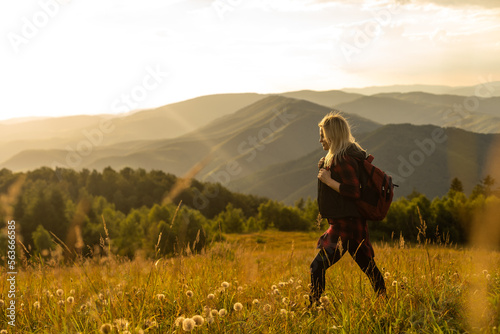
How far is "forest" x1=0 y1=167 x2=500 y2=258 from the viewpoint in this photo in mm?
44750

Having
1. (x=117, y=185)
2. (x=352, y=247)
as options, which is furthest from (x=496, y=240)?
(x=117, y=185)

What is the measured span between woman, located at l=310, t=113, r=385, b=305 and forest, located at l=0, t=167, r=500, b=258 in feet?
85.8

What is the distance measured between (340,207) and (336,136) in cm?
77

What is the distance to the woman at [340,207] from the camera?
397 centimetres

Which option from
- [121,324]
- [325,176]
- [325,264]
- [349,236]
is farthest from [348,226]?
[121,324]

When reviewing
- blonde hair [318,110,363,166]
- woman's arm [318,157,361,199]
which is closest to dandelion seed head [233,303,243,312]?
woman's arm [318,157,361,199]

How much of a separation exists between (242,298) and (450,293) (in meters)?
1.95

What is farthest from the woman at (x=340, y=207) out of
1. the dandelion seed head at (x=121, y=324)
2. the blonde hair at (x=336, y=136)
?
the dandelion seed head at (x=121, y=324)

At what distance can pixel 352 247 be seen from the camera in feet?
13.3

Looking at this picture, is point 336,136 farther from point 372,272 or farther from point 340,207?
point 372,272

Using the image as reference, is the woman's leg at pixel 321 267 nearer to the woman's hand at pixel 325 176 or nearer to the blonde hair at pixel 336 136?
the woman's hand at pixel 325 176

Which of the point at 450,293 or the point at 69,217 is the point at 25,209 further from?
the point at 450,293

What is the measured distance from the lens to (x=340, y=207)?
161 inches

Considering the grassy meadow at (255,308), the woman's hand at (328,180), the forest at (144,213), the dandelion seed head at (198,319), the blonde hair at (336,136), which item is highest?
the blonde hair at (336,136)
